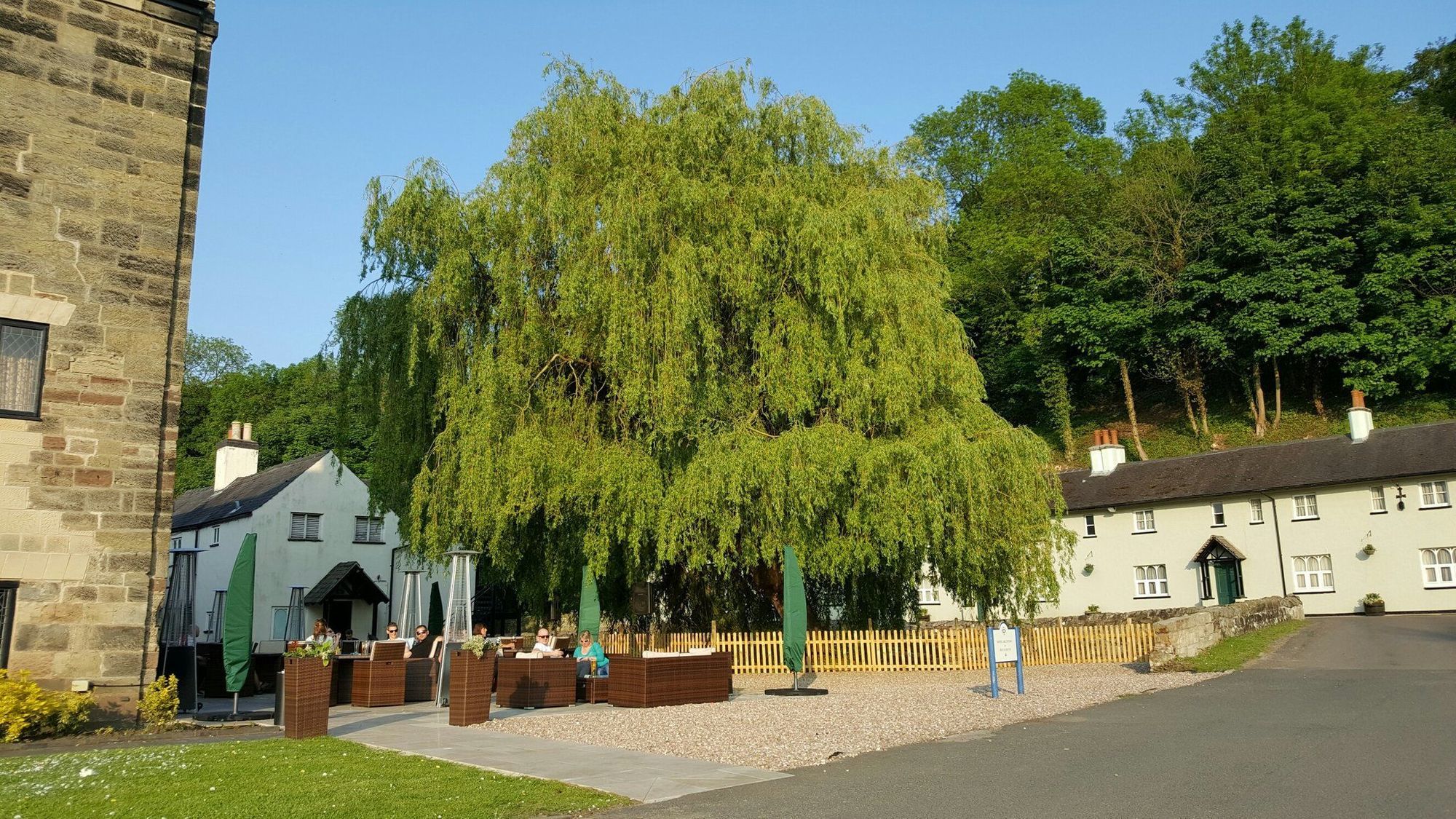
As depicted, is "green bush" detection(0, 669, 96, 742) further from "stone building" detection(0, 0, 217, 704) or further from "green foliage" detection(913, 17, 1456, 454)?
"green foliage" detection(913, 17, 1456, 454)

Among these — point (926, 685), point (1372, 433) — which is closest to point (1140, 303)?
point (1372, 433)

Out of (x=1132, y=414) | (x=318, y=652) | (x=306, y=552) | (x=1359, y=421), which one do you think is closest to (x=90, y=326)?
(x=318, y=652)

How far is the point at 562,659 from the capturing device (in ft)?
51.5

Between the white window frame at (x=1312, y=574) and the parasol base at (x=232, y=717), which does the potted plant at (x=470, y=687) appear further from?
the white window frame at (x=1312, y=574)

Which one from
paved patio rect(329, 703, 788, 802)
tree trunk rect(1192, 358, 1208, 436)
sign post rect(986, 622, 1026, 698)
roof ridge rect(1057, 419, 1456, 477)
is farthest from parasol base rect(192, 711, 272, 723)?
tree trunk rect(1192, 358, 1208, 436)

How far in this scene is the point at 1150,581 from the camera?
41.1m

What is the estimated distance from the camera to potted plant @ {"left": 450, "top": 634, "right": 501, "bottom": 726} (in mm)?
12766

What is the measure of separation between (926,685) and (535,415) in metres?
8.75

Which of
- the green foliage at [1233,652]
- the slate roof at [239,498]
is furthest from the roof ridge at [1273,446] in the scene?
the slate roof at [239,498]

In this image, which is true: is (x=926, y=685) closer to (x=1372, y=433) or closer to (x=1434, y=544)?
(x=1434, y=544)

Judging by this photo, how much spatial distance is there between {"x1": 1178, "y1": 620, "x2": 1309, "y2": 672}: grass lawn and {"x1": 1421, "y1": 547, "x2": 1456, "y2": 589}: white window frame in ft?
34.2

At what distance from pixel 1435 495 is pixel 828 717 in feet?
102

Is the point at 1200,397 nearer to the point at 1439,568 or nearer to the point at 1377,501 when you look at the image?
the point at 1377,501

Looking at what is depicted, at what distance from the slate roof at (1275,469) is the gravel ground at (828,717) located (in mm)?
21961
